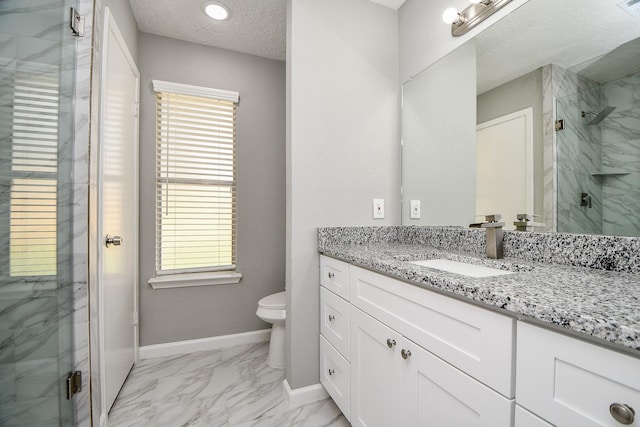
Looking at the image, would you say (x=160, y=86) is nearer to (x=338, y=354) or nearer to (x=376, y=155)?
(x=376, y=155)

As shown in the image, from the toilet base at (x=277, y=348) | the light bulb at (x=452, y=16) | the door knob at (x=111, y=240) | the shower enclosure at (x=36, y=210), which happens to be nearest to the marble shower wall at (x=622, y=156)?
the light bulb at (x=452, y=16)

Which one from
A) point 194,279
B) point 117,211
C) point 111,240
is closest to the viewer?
point 111,240

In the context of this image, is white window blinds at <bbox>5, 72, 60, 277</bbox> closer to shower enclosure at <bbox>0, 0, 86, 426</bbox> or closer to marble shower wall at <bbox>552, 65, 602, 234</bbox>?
shower enclosure at <bbox>0, 0, 86, 426</bbox>

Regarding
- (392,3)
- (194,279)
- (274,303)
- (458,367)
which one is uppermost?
(392,3)

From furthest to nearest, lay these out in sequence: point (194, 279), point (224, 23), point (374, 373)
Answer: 1. point (194, 279)
2. point (224, 23)
3. point (374, 373)

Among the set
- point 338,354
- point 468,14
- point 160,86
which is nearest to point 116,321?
point 338,354

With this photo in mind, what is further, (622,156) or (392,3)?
(392,3)

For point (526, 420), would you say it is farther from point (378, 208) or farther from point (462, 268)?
point (378, 208)

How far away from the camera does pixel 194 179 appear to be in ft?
7.45

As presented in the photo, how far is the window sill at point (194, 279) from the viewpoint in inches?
84.5

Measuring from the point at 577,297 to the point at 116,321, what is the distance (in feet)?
6.82

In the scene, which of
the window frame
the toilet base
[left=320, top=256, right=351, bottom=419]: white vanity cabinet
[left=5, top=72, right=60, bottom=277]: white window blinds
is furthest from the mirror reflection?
[left=5, top=72, right=60, bottom=277]: white window blinds

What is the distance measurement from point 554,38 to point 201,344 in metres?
2.79

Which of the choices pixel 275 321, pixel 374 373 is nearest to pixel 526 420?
pixel 374 373
